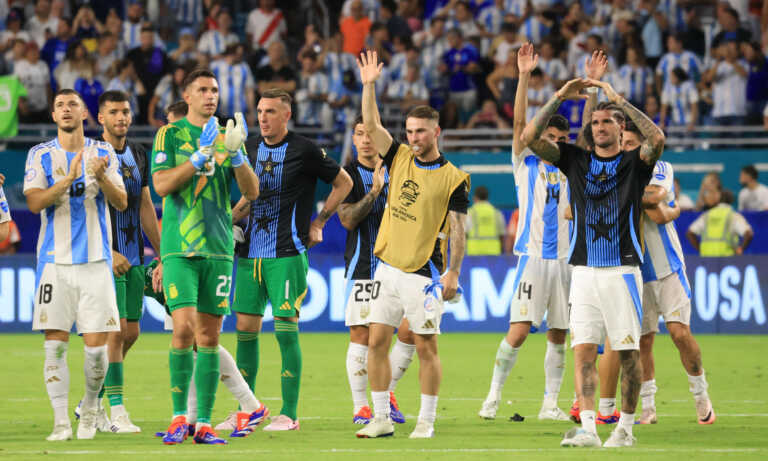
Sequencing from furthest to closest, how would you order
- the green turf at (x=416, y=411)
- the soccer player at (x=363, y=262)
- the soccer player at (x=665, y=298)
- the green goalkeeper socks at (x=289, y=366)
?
the soccer player at (x=363, y=262), the soccer player at (x=665, y=298), the green goalkeeper socks at (x=289, y=366), the green turf at (x=416, y=411)

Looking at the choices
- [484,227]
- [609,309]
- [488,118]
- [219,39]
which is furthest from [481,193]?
[609,309]

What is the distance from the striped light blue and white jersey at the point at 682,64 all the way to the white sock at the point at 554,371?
1343 centimetres

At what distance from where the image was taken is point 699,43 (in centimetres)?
2452

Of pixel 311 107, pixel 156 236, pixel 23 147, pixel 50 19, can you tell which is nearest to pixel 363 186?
pixel 156 236

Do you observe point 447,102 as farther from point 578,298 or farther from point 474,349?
point 578,298

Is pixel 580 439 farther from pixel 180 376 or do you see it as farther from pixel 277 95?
pixel 277 95

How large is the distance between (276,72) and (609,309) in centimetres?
1514

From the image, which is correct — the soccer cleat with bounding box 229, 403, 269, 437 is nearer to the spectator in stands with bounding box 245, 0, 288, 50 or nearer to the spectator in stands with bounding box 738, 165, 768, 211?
the spectator in stands with bounding box 738, 165, 768, 211

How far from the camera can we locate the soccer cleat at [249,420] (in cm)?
953

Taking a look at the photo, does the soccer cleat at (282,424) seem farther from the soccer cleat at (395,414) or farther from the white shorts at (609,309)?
the white shorts at (609,309)

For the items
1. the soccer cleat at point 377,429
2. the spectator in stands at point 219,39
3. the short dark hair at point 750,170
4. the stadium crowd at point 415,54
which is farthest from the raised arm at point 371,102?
the spectator in stands at point 219,39

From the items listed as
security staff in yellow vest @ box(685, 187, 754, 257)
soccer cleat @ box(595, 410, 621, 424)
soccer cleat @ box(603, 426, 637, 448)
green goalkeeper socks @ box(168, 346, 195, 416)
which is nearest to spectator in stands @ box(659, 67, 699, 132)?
security staff in yellow vest @ box(685, 187, 754, 257)

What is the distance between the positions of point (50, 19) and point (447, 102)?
8322mm

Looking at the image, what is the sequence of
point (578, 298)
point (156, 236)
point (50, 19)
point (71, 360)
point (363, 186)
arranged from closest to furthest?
point (578, 298) → point (156, 236) → point (363, 186) → point (71, 360) → point (50, 19)
